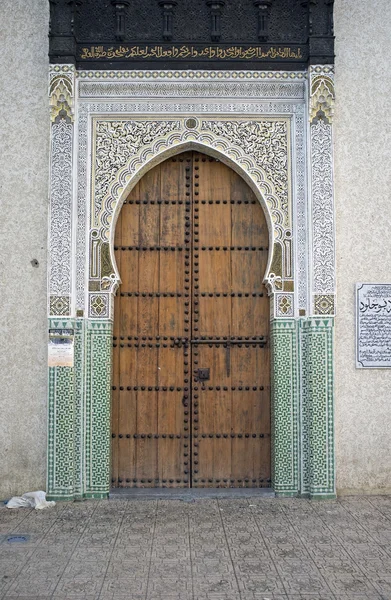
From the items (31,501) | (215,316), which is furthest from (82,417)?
(215,316)

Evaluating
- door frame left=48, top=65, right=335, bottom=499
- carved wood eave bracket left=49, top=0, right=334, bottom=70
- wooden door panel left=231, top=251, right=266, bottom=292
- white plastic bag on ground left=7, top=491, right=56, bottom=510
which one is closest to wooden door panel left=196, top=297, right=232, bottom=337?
wooden door panel left=231, top=251, right=266, bottom=292

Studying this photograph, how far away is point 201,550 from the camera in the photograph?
139 inches

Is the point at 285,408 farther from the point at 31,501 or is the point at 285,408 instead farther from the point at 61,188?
the point at 61,188

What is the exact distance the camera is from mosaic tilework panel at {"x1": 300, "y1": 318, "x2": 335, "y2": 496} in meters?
4.55

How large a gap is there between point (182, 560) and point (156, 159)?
2773 mm

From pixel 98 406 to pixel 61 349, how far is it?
475mm

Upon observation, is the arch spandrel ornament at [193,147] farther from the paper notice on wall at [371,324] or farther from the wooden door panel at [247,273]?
the paper notice on wall at [371,324]

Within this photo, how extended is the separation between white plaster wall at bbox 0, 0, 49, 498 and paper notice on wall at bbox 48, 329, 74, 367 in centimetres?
13

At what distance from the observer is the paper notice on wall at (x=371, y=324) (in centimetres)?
471

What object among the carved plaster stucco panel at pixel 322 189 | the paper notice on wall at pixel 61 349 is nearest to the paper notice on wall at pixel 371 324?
the carved plaster stucco panel at pixel 322 189

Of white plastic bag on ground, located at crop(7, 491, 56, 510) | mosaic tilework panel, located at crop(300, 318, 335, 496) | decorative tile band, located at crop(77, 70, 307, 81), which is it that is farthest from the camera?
decorative tile band, located at crop(77, 70, 307, 81)

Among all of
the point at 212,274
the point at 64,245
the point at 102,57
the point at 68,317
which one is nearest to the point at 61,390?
the point at 68,317

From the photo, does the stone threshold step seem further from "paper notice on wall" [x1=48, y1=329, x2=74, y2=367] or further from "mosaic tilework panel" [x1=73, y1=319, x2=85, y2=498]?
"paper notice on wall" [x1=48, y1=329, x2=74, y2=367]

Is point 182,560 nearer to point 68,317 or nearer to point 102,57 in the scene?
point 68,317
